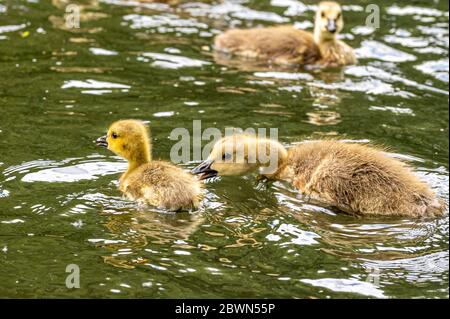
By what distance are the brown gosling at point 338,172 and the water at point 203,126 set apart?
4.5 inches

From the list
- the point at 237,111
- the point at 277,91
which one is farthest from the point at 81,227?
the point at 277,91

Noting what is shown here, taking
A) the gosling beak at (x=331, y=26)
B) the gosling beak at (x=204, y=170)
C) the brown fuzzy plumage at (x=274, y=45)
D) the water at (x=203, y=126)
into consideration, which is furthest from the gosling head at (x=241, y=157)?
the gosling beak at (x=331, y=26)

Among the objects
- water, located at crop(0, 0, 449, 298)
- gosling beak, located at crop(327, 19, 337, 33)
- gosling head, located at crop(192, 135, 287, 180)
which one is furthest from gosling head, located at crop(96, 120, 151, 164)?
gosling beak, located at crop(327, 19, 337, 33)

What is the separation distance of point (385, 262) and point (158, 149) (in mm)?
2471

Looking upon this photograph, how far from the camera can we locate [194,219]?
616 centimetres

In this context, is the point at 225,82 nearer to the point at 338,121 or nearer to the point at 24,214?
the point at 338,121

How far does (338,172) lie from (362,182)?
0.66ft

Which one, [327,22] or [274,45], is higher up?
[327,22]

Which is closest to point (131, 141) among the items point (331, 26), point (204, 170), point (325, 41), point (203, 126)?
point (204, 170)

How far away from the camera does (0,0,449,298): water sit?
5.37 meters

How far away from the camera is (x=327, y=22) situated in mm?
10000

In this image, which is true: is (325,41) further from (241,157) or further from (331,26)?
(241,157)

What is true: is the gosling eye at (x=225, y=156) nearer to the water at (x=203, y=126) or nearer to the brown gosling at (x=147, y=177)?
the water at (x=203, y=126)

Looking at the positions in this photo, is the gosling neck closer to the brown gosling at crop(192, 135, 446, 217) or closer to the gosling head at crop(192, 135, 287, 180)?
the brown gosling at crop(192, 135, 446, 217)
